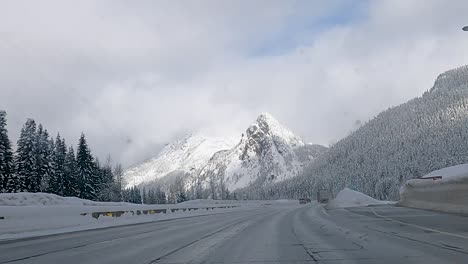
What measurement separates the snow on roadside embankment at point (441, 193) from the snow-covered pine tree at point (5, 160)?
1817 inches

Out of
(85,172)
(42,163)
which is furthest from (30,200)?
(85,172)

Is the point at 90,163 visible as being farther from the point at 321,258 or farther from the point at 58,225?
the point at 321,258

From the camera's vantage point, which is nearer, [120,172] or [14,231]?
[14,231]

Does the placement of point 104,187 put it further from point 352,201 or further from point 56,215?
point 56,215

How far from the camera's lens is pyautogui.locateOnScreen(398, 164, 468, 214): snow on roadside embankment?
74.2ft

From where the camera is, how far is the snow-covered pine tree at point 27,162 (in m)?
63.7

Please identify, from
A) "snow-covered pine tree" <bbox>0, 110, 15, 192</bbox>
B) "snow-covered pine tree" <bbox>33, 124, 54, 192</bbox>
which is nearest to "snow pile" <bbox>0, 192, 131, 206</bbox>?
"snow-covered pine tree" <bbox>0, 110, 15, 192</bbox>

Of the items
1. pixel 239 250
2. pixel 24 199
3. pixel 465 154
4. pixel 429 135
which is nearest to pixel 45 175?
pixel 24 199

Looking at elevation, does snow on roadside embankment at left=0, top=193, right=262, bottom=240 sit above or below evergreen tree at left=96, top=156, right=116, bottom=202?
below

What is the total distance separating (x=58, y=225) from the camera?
21.6 m

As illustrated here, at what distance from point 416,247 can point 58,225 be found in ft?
52.7

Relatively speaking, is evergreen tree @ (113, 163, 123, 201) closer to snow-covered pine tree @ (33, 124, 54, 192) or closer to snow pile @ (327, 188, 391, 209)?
snow-covered pine tree @ (33, 124, 54, 192)

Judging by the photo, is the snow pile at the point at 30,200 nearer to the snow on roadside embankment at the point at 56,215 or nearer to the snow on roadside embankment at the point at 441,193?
the snow on roadside embankment at the point at 56,215

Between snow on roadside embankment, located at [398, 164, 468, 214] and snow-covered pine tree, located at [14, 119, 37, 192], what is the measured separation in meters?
48.9
